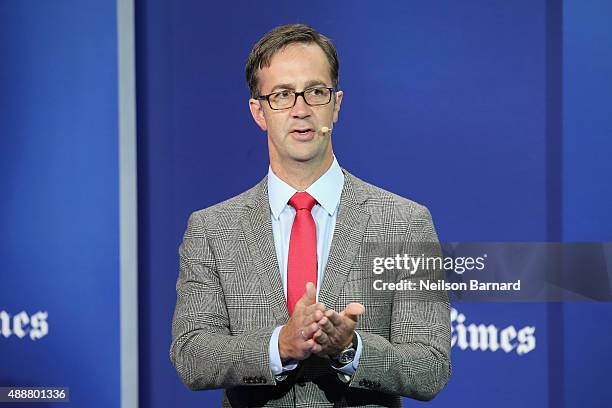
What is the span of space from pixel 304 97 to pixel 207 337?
1.94ft

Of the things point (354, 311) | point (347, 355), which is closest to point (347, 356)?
point (347, 355)

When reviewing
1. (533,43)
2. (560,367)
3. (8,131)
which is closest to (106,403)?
(8,131)

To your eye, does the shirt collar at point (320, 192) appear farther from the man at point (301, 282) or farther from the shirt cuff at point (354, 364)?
the shirt cuff at point (354, 364)

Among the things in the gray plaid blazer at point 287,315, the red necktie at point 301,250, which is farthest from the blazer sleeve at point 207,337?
the red necktie at point 301,250

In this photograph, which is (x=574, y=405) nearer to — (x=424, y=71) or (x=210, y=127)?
(x=424, y=71)

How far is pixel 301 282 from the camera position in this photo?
2002 millimetres

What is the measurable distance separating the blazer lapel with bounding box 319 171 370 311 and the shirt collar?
19mm

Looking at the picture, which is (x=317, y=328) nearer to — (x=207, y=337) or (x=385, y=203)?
(x=207, y=337)

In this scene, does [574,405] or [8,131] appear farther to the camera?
[8,131]

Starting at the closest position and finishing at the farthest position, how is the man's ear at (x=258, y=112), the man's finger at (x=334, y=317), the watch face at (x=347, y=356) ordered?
the man's finger at (x=334, y=317) → the watch face at (x=347, y=356) → the man's ear at (x=258, y=112)

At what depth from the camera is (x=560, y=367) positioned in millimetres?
2803

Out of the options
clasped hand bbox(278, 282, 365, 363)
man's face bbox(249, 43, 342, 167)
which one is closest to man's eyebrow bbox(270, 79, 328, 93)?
man's face bbox(249, 43, 342, 167)

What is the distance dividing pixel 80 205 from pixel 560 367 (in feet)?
5.20

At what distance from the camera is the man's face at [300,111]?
211 cm
